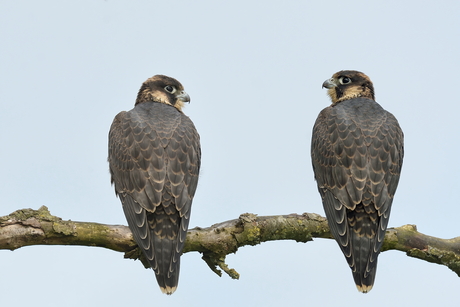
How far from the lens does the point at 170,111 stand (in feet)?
30.1

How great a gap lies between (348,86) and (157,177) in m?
4.04

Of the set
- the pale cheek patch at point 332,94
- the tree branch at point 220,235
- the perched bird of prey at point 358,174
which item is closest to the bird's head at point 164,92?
the perched bird of prey at point 358,174

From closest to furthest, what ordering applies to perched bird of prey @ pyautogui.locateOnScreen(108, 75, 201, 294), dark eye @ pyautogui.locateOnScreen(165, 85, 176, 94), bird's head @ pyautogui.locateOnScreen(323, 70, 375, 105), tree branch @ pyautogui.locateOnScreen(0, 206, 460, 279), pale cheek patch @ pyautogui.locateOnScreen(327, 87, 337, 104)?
1. tree branch @ pyautogui.locateOnScreen(0, 206, 460, 279)
2. perched bird of prey @ pyautogui.locateOnScreen(108, 75, 201, 294)
3. dark eye @ pyautogui.locateOnScreen(165, 85, 176, 94)
4. bird's head @ pyautogui.locateOnScreen(323, 70, 375, 105)
5. pale cheek patch @ pyautogui.locateOnScreen(327, 87, 337, 104)

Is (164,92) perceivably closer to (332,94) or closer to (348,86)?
(332,94)

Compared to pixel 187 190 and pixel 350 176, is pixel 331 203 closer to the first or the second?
pixel 350 176

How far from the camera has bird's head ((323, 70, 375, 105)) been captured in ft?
33.7

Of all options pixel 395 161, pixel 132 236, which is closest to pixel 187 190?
pixel 132 236

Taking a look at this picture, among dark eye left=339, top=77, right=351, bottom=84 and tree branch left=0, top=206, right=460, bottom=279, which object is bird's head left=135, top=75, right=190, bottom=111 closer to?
dark eye left=339, top=77, right=351, bottom=84

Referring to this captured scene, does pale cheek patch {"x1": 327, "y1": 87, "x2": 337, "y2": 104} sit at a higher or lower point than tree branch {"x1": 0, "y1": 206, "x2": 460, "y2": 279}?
higher

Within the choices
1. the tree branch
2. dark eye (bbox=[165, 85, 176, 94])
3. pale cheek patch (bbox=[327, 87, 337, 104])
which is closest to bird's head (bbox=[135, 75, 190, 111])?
dark eye (bbox=[165, 85, 176, 94])

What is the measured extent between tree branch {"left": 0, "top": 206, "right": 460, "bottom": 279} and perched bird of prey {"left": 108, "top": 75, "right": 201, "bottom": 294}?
0.21 meters

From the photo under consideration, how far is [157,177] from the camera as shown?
307 inches

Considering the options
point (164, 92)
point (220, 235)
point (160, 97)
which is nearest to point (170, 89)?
point (164, 92)

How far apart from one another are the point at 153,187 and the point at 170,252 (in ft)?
2.74
